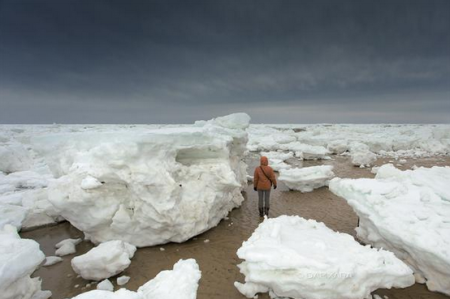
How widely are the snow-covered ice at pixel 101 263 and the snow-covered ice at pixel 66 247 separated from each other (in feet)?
4.11

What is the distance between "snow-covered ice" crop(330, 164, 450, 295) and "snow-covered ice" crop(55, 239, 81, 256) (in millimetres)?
6561

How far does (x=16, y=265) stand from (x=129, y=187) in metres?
2.80

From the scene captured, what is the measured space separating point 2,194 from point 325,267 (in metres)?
10.6

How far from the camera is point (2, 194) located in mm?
9180

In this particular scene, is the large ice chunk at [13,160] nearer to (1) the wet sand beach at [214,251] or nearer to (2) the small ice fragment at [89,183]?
(1) the wet sand beach at [214,251]

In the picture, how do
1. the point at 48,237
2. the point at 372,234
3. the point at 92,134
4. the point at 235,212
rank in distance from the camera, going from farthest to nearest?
the point at 235,212 → the point at 48,237 → the point at 92,134 → the point at 372,234

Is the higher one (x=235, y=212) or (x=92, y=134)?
(x=92, y=134)

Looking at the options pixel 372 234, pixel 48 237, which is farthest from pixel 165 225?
pixel 372 234

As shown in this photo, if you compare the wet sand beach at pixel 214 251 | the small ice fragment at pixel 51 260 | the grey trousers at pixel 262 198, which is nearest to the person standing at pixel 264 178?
the grey trousers at pixel 262 198

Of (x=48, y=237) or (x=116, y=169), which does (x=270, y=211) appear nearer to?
(x=116, y=169)

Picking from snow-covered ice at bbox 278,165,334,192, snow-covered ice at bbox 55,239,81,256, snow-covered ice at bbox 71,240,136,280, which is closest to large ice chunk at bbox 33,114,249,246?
snow-covered ice at bbox 55,239,81,256

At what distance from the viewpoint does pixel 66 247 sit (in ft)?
20.6

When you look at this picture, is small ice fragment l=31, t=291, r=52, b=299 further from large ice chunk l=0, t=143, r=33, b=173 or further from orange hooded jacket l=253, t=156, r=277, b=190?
large ice chunk l=0, t=143, r=33, b=173

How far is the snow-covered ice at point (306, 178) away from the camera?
36.4 ft
